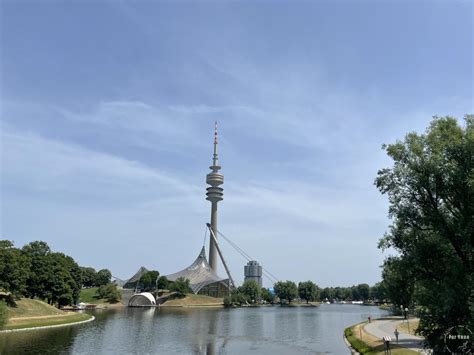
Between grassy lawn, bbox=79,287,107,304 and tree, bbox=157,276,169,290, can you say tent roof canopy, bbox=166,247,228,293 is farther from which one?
grassy lawn, bbox=79,287,107,304

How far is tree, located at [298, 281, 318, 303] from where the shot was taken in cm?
17438

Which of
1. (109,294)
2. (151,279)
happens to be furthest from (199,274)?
(109,294)

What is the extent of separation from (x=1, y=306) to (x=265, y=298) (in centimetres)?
13488

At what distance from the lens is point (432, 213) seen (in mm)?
24969

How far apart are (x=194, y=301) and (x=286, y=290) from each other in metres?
36.8

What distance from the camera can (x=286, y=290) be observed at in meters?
164

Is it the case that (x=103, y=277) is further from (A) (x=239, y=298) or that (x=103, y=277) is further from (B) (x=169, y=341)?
(B) (x=169, y=341)

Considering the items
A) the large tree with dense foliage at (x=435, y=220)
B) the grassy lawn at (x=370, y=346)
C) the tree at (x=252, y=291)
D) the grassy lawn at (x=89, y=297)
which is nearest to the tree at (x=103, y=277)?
the grassy lawn at (x=89, y=297)

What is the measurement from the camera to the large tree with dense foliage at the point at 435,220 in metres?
22.2

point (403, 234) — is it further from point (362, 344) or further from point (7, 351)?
point (7, 351)

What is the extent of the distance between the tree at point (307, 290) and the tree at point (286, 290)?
8.84 m

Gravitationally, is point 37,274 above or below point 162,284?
below

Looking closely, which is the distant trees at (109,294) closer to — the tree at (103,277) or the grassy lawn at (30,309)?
the tree at (103,277)

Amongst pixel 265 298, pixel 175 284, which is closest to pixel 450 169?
pixel 175 284
